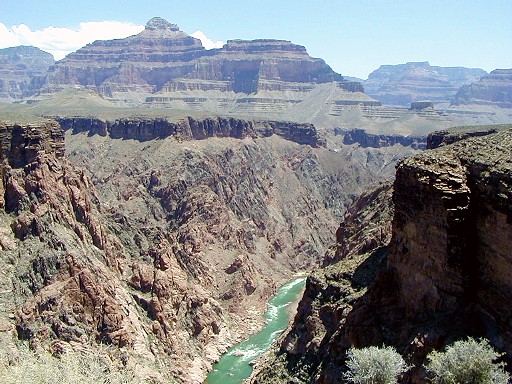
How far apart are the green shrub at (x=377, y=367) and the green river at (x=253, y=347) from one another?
1919 inches

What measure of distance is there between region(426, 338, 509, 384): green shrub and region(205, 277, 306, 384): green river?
52937mm

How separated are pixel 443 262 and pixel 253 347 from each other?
62169 mm

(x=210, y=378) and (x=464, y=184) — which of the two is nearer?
(x=464, y=184)

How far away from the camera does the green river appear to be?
93281 millimetres

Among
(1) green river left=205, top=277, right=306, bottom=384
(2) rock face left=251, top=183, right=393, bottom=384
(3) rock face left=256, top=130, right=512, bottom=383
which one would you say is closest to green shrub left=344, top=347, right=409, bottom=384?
(3) rock face left=256, top=130, right=512, bottom=383

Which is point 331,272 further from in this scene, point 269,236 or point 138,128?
point 138,128

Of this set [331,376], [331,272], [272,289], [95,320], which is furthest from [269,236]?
[331,376]

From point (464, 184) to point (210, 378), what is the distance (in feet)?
190

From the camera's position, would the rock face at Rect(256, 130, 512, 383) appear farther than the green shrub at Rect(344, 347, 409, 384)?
Yes

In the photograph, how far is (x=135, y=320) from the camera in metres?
89.9

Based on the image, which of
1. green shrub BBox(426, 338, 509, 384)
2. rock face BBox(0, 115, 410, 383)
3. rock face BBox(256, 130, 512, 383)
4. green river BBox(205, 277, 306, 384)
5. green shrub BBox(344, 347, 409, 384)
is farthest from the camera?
green river BBox(205, 277, 306, 384)

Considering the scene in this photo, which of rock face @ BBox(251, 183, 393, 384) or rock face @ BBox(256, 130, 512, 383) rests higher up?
rock face @ BBox(256, 130, 512, 383)

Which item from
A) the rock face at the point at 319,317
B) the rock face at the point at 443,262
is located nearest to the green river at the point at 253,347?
the rock face at the point at 319,317

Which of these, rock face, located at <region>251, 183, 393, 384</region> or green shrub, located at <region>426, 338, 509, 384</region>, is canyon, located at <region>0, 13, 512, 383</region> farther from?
green shrub, located at <region>426, 338, 509, 384</region>
